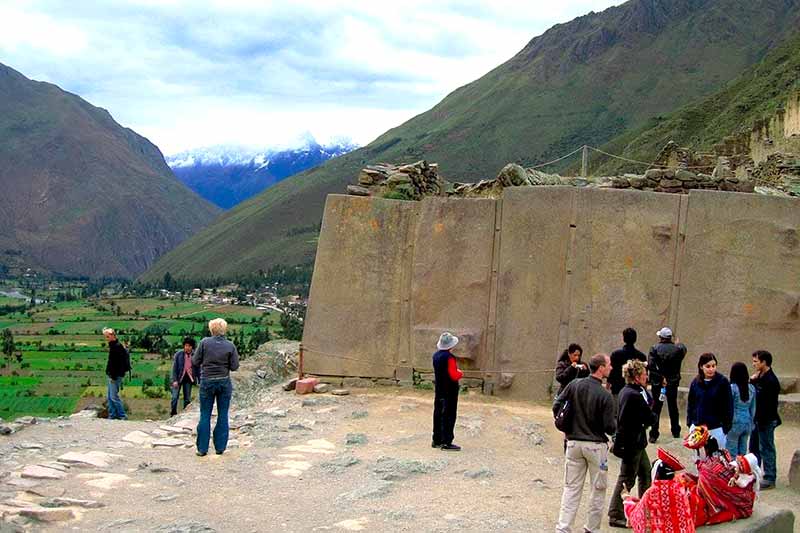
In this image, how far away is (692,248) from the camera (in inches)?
591

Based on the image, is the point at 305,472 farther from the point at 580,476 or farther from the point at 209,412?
the point at 580,476

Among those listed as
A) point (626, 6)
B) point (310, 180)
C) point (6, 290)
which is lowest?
point (6, 290)

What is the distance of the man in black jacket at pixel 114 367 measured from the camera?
609 inches

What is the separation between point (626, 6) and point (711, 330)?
136m

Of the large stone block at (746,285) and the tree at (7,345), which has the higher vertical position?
the large stone block at (746,285)

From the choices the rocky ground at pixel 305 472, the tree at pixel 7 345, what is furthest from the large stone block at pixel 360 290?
the tree at pixel 7 345

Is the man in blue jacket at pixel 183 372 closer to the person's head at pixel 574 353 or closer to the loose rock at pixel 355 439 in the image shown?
the loose rock at pixel 355 439

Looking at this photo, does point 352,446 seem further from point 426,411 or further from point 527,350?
point 527,350

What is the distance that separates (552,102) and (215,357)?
365 ft

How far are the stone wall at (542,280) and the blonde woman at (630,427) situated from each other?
638cm

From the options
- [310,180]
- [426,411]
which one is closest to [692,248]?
[426,411]

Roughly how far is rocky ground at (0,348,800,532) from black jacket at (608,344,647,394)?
0.94 meters

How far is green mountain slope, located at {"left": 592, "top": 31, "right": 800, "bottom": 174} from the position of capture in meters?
48.5

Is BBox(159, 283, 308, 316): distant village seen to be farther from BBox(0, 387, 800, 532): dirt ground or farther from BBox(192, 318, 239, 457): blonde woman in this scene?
BBox(192, 318, 239, 457): blonde woman
